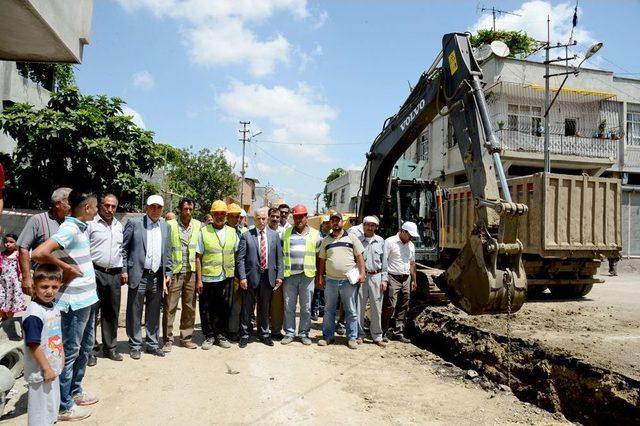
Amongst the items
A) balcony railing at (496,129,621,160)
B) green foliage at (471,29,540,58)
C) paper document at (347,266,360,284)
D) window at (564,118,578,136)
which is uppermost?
green foliage at (471,29,540,58)

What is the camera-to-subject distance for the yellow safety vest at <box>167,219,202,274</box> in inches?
239

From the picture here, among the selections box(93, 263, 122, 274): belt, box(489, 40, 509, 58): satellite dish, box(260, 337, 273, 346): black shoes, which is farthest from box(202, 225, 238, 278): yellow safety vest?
box(489, 40, 509, 58): satellite dish

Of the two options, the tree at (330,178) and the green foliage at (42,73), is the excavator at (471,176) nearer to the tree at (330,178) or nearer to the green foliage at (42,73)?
the green foliage at (42,73)

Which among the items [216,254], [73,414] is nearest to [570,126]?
[216,254]

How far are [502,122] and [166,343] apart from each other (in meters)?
18.0

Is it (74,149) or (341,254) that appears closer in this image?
(341,254)

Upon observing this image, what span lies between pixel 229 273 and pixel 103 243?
169cm

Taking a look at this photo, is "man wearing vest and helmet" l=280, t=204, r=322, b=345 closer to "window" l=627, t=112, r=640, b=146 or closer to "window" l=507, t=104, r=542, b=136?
"window" l=507, t=104, r=542, b=136

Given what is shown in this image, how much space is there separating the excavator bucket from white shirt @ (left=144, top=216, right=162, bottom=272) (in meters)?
3.61

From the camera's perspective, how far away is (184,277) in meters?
6.22

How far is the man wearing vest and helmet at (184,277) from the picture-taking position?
606 cm

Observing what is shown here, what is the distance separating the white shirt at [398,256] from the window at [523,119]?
55.1 feet

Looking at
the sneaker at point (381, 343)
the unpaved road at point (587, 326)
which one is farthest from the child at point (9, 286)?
the unpaved road at point (587, 326)

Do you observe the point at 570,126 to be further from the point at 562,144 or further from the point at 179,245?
the point at 179,245
